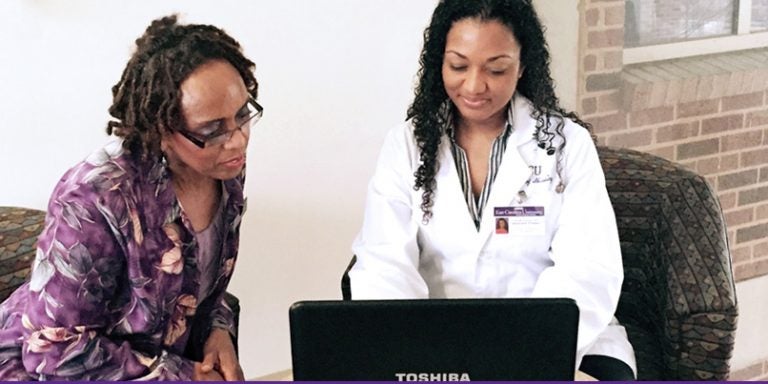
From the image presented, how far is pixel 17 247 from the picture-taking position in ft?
6.33

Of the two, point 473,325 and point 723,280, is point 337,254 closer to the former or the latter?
point 723,280

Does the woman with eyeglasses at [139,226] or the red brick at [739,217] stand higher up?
the woman with eyeglasses at [139,226]

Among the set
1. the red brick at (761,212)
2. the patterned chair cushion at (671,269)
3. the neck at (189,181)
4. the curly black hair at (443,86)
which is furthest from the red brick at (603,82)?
the neck at (189,181)

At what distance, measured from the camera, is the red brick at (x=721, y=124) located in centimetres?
312

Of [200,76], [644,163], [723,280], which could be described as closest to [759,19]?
[644,163]

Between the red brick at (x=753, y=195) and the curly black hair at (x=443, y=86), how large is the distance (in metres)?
1.54

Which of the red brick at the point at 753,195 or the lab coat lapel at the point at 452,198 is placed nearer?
the lab coat lapel at the point at 452,198

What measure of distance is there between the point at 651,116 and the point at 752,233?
657 millimetres

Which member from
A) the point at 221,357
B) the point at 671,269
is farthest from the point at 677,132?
the point at 221,357

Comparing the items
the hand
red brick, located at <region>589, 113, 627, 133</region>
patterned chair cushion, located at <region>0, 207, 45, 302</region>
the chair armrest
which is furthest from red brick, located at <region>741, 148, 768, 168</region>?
patterned chair cushion, located at <region>0, 207, 45, 302</region>

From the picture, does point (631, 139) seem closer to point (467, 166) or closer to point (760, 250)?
point (760, 250)

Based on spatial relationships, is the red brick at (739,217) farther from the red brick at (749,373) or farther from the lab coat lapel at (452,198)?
the lab coat lapel at (452,198)

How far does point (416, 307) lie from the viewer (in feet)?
3.81

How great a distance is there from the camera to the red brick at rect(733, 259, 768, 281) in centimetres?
329
